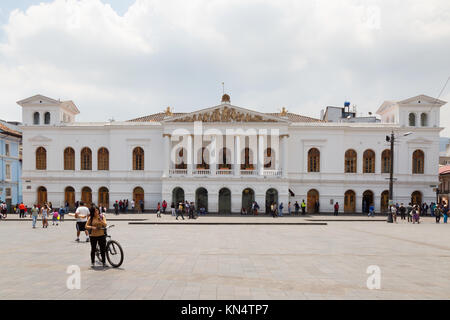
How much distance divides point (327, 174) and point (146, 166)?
2079cm

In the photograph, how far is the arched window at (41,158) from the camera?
41156mm

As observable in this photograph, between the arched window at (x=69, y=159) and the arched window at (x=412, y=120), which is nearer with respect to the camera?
the arched window at (x=412, y=120)

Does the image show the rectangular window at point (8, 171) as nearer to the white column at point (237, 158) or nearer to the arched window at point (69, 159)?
the arched window at point (69, 159)

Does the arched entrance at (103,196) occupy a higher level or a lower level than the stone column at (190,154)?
lower

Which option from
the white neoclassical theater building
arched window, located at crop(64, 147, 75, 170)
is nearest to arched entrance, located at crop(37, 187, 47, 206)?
the white neoclassical theater building

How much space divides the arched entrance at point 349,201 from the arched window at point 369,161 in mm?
3034

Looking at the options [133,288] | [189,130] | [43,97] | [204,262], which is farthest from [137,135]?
[133,288]

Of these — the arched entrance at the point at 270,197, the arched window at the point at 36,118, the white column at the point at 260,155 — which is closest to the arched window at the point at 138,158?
the arched window at the point at 36,118

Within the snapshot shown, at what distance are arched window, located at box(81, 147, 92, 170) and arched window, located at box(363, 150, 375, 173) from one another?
3208 cm

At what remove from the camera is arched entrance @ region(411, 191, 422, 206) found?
3934 centimetres

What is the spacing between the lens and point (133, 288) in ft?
28.3

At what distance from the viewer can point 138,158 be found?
4047 cm

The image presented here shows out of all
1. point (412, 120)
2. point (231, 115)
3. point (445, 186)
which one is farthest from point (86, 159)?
point (445, 186)
